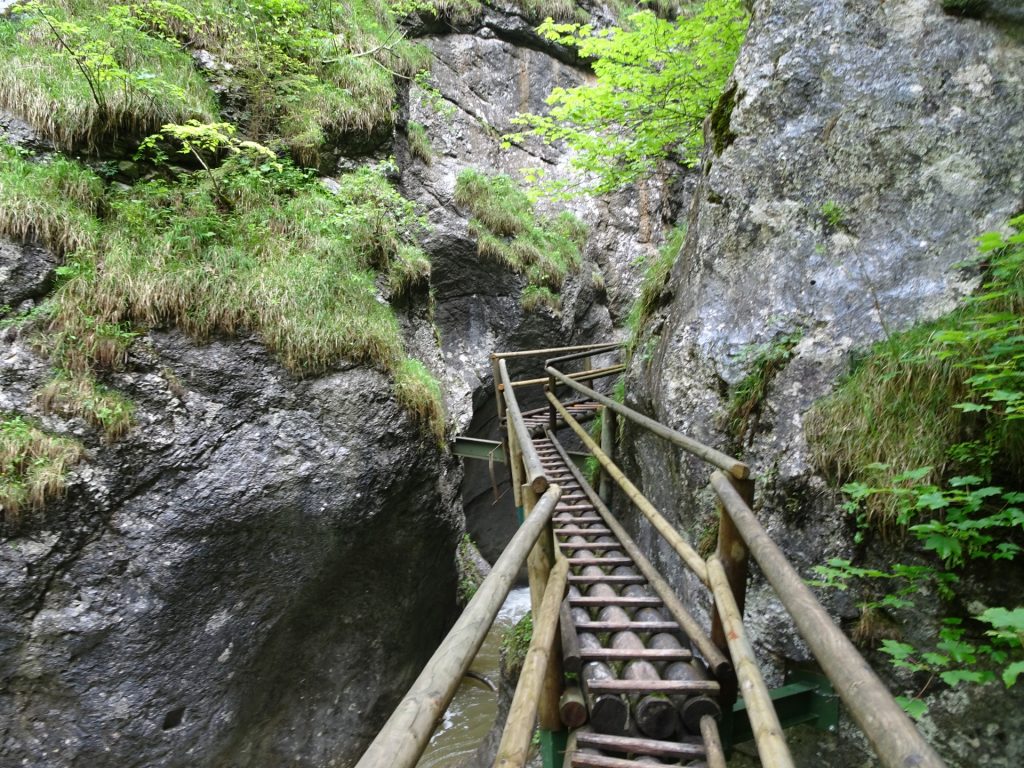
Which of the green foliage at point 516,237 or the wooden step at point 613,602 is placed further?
the green foliage at point 516,237

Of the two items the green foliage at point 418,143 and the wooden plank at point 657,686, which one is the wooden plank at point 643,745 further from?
the green foliage at point 418,143

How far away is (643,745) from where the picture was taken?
2139 mm

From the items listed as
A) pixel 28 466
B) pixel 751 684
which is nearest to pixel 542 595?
pixel 751 684

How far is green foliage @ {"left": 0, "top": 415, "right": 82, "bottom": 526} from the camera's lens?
13.9 feet

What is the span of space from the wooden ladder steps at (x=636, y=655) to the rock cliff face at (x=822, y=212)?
2.72 feet

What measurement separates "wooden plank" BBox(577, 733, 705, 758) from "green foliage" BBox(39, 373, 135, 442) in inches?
188

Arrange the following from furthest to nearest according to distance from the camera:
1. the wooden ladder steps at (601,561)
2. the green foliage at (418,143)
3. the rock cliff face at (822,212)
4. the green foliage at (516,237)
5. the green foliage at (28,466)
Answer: the green foliage at (516,237) → the green foliage at (418,143) → the green foliage at (28,466) → the wooden ladder steps at (601,561) → the rock cliff face at (822,212)

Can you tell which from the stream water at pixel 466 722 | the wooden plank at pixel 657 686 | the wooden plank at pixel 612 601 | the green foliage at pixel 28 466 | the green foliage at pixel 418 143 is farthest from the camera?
the green foliage at pixel 418 143

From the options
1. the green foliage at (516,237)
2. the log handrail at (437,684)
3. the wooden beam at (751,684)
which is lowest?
the wooden beam at (751,684)

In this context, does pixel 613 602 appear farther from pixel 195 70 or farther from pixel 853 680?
pixel 195 70

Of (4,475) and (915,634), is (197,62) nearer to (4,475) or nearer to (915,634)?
(4,475)

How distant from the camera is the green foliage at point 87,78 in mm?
5652

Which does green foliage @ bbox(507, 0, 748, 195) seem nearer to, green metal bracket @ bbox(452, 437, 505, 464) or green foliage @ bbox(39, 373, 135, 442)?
green metal bracket @ bbox(452, 437, 505, 464)

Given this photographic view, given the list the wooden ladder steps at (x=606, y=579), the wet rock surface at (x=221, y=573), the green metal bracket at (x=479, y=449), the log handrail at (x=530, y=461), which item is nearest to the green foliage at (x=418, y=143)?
the green metal bracket at (x=479, y=449)
